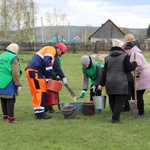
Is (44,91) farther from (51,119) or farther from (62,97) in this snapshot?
(62,97)

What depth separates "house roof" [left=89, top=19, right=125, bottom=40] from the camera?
257 ft

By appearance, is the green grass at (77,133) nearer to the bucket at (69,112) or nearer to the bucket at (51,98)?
the bucket at (69,112)

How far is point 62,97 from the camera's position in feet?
38.0

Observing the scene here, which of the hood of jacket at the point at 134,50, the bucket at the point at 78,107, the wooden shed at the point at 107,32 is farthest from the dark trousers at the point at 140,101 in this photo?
the wooden shed at the point at 107,32

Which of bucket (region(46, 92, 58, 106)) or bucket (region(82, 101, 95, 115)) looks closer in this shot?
bucket (region(46, 92, 58, 106))

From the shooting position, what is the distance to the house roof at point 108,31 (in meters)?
78.2

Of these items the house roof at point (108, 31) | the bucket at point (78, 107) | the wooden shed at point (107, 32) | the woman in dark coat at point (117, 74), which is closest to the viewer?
the woman in dark coat at point (117, 74)

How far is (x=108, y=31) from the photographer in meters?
78.7

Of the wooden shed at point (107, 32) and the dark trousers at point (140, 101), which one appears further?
the wooden shed at point (107, 32)

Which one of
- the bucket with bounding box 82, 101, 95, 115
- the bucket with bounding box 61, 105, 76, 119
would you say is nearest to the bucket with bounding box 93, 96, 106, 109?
the bucket with bounding box 82, 101, 95, 115

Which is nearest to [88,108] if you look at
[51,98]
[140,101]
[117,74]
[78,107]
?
[78,107]

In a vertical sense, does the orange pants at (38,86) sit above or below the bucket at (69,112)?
above

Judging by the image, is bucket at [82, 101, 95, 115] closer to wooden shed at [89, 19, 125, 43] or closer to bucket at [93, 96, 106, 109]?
bucket at [93, 96, 106, 109]

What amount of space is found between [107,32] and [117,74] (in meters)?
73.0
